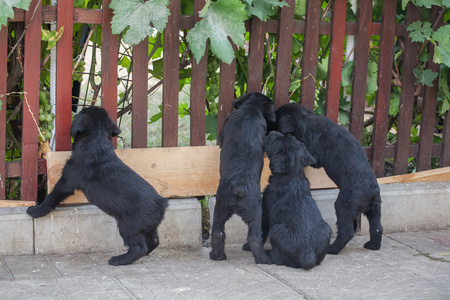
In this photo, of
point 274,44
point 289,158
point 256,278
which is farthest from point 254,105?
point 256,278

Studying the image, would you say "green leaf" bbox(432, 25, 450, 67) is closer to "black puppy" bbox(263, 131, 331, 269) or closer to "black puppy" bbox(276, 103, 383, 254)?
"black puppy" bbox(276, 103, 383, 254)

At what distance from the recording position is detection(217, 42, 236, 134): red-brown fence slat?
5.12m

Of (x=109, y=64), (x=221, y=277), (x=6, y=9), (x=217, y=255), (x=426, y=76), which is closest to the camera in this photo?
(x=6, y=9)

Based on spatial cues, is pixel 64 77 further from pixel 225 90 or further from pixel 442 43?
pixel 442 43

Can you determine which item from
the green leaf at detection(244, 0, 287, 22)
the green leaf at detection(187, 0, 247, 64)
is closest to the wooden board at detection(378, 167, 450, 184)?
the green leaf at detection(244, 0, 287, 22)

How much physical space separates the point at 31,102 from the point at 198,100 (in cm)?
130

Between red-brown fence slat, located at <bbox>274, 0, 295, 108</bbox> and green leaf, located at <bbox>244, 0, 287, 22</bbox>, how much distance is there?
0.26 m

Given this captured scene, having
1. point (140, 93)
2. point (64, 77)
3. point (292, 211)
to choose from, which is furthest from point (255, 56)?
point (64, 77)

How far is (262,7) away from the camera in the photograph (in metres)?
4.84

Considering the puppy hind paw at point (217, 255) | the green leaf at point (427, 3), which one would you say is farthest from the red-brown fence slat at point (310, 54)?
the puppy hind paw at point (217, 255)

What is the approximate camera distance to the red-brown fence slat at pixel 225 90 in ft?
16.8

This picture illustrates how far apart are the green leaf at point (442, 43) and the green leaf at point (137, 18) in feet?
7.73

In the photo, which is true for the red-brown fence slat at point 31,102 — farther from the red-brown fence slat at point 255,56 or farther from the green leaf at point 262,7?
the red-brown fence slat at point 255,56

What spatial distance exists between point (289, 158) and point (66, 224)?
5.71 ft
